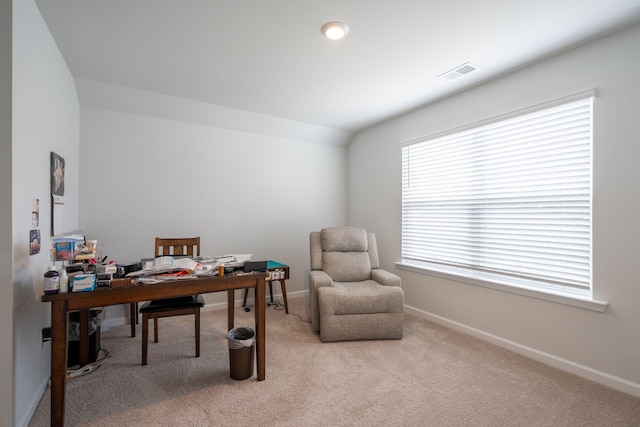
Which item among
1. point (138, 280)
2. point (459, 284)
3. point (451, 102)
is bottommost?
point (459, 284)

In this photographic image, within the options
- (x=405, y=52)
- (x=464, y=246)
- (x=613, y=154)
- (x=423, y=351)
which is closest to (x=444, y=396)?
(x=423, y=351)

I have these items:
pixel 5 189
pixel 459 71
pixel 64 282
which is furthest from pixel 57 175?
pixel 459 71

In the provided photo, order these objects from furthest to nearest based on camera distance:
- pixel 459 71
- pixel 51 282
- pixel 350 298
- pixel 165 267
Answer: pixel 350 298 < pixel 459 71 < pixel 165 267 < pixel 51 282

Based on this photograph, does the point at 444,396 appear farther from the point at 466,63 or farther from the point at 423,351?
the point at 466,63

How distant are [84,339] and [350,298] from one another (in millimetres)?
2128

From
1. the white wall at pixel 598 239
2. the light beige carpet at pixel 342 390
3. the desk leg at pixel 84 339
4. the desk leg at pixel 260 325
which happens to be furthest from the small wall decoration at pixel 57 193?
the white wall at pixel 598 239

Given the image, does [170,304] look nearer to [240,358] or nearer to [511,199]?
[240,358]

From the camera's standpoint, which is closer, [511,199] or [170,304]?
[170,304]

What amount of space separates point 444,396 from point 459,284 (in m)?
1.36

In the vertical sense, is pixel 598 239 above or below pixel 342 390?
above

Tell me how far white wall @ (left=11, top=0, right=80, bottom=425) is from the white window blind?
3.41 meters

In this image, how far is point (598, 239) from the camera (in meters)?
2.13

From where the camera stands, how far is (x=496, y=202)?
2.77 m

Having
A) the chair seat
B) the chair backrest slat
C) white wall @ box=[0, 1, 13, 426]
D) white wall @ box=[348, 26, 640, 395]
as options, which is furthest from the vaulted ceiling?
the chair seat
